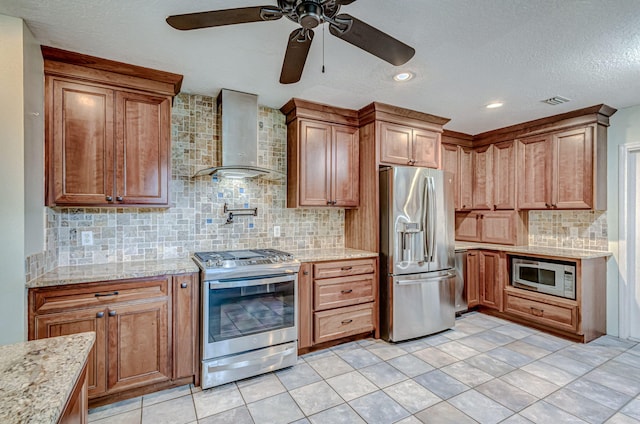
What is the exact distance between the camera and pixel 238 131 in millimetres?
3018

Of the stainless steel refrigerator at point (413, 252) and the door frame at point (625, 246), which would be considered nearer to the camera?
the stainless steel refrigerator at point (413, 252)

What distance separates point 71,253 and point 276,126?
2.18 meters

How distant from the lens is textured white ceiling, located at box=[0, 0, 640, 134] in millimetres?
1786

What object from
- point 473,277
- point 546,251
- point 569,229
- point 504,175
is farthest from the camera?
point 504,175

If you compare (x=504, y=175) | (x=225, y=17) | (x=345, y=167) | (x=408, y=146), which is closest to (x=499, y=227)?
(x=504, y=175)

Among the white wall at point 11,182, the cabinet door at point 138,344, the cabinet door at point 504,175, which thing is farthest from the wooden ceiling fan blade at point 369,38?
the cabinet door at point 504,175

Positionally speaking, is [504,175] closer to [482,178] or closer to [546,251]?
[482,178]

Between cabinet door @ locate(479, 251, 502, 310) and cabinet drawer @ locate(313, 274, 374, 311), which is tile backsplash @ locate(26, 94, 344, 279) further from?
cabinet door @ locate(479, 251, 502, 310)

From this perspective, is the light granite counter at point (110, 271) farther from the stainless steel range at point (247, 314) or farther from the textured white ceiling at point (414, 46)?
the textured white ceiling at point (414, 46)

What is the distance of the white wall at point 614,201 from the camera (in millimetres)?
3398

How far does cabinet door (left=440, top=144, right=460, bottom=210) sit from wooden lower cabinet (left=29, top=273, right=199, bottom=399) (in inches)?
141

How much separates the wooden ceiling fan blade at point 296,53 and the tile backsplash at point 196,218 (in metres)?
1.40

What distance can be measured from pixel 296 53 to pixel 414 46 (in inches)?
36.0

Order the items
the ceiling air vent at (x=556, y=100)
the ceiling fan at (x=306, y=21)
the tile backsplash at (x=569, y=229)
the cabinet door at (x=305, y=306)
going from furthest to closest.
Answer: the tile backsplash at (x=569, y=229) → the ceiling air vent at (x=556, y=100) → the cabinet door at (x=305, y=306) → the ceiling fan at (x=306, y=21)
